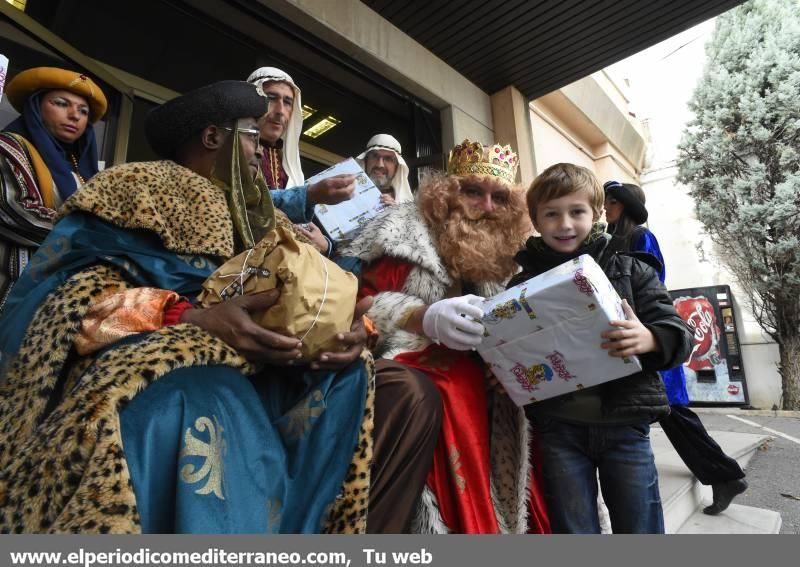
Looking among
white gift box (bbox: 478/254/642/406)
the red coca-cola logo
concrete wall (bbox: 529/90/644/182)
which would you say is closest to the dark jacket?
white gift box (bbox: 478/254/642/406)

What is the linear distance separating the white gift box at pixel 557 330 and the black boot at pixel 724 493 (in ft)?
6.56

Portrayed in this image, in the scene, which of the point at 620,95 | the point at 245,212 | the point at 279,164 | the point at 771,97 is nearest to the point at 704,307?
the point at 771,97

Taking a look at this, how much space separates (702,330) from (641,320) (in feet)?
36.3

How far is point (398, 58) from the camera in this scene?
4488 mm

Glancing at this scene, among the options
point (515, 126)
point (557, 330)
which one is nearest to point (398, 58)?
point (515, 126)

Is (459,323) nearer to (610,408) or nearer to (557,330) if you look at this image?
(557,330)

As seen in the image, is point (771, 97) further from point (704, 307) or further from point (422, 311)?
point (422, 311)

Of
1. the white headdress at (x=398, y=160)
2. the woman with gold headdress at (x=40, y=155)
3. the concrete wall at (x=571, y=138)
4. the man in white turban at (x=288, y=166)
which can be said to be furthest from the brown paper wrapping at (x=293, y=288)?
the concrete wall at (x=571, y=138)

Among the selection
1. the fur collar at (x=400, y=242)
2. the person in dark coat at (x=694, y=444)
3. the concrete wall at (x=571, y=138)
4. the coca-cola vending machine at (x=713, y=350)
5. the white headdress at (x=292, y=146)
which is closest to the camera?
the fur collar at (x=400, y=242)

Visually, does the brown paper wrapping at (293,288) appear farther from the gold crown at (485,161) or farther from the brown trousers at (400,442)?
the gold crown at (485,161)

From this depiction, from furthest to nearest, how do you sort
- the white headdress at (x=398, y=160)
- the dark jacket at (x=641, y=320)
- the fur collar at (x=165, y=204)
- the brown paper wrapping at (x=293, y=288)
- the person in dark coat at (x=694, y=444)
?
the white headdress at (x=398, y=160)
the person in dark coat at (x=694, y=444)
the dark jacket at (x=641, y=320)
the fur collar at (x=165, y=204)
the brown paper wrapping at (x=293, y=288)

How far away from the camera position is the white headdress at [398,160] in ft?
11.5

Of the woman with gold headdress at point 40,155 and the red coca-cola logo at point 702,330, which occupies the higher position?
the woman with gold headdress at point 40,155

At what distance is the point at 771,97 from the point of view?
9.73 m
